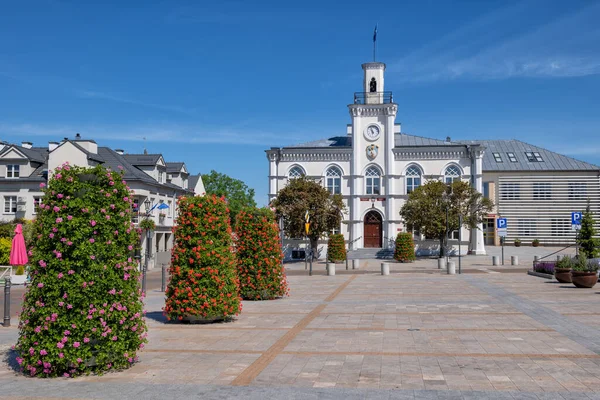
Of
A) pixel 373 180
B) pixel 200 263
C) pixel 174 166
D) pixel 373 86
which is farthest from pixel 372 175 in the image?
pixel 200 263

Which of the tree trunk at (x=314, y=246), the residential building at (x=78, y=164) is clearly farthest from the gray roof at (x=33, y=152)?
the tree trunk at (x=314, y=246)

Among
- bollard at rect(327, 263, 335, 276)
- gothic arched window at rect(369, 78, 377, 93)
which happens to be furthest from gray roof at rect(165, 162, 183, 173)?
bollard at rect(327, 263, 335, 276)

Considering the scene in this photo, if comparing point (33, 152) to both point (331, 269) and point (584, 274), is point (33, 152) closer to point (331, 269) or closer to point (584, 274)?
point (331, 269)

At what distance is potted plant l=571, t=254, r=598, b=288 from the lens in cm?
2194

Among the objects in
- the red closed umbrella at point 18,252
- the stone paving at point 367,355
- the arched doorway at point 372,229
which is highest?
the arched doorway at point 372,229

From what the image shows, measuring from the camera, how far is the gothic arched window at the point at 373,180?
5425 cm

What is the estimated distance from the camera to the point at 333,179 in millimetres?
55125

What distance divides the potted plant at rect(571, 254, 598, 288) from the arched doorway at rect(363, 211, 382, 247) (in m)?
31.3

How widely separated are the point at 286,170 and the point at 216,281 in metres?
42.1

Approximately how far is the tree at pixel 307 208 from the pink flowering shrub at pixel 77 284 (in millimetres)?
35977

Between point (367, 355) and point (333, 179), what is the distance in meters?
45.5

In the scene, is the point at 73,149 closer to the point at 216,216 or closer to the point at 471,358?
the point at 216,216

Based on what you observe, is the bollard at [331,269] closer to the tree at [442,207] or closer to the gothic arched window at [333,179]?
the tree at [442,207]

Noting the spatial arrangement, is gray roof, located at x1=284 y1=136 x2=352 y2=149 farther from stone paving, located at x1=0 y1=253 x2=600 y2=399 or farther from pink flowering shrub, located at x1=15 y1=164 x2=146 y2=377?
pink flowering shrub, located at x1=15 y1=164 x2=146 y2=377
